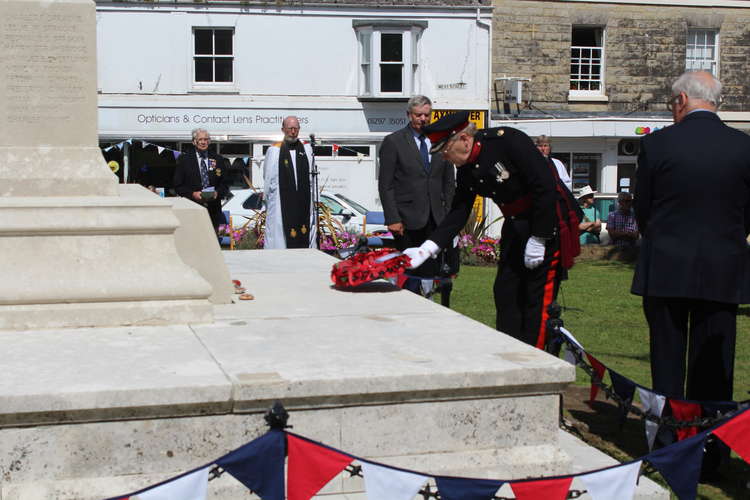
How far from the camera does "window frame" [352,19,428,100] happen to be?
28.7 meters

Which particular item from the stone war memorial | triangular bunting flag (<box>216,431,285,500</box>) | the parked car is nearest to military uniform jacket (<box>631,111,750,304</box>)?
the stone war memorial

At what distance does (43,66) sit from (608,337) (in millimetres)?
5476

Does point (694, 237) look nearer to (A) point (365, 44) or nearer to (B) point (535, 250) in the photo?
(B) point (535, 250)

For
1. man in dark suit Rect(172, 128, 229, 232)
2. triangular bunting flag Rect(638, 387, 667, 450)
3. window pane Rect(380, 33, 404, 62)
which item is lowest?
triangular bunting flag Rect(638, 387, 667, 450)

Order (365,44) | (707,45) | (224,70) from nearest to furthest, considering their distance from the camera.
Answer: (224,70), (365,44), (707,45)

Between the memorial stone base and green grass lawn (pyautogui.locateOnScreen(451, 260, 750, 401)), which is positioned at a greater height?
the memorial stone base

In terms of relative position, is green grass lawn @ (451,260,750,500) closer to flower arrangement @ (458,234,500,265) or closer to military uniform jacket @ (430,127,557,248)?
flower arrangement @ (458,234,500,265)

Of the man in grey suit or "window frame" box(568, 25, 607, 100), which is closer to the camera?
the man in grey suit

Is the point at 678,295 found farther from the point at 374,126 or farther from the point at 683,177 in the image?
the point at 374,126

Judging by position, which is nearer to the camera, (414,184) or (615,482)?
(615,482)

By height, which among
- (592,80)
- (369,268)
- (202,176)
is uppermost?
(592,80)

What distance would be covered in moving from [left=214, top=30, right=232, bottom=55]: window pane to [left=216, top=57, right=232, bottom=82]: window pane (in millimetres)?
218

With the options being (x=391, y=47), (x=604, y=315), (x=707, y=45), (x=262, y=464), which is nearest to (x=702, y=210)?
(x=262, y=464)

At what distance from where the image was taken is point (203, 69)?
2856cm
